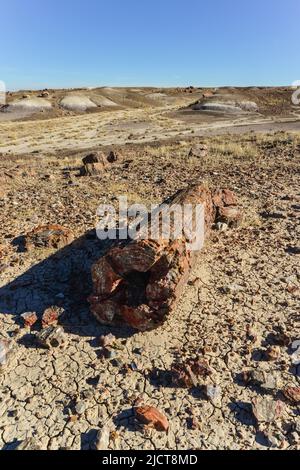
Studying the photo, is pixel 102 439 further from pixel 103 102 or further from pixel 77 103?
pixel 103 102

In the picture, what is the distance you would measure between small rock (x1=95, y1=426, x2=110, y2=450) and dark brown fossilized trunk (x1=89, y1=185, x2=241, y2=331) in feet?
5.20

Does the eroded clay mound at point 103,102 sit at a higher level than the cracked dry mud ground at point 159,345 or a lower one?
higher

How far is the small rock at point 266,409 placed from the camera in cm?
427

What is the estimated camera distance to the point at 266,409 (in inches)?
172

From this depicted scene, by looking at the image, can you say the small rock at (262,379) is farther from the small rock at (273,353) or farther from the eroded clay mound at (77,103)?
the eroded clay mound at (77,103)

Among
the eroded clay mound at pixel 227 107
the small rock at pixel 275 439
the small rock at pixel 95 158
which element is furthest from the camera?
the eroded clay mound at pixel 227 107

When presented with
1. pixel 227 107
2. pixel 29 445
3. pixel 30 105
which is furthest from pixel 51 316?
pixel 30 105

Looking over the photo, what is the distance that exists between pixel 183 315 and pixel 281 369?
1598 millimetres

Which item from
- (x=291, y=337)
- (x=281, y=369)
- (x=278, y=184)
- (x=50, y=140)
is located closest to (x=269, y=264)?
(x=291, y=337)

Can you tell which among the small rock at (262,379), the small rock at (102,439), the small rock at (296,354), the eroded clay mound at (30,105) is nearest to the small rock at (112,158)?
the small rock at (296,354)

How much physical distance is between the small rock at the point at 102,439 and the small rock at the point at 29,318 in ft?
7.19

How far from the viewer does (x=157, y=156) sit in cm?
1630
